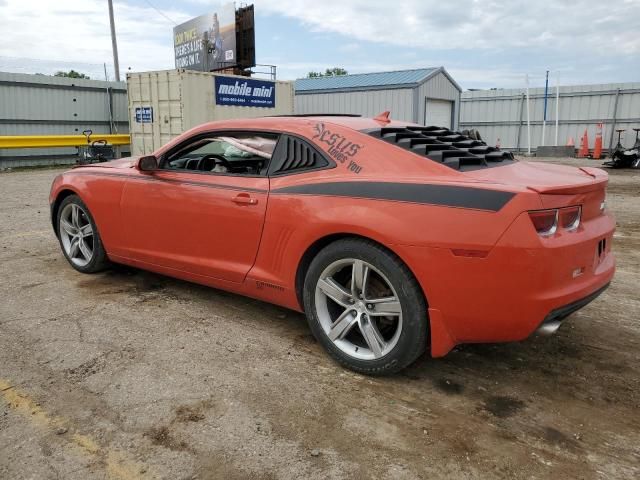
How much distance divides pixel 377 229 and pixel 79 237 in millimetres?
3269

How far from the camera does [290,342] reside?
3.47m

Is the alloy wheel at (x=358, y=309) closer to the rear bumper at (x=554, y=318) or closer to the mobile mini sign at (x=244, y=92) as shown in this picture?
the rear bumper at (x=554, y=318)

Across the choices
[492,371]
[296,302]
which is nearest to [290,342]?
[296,302]

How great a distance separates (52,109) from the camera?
1802 centimetres

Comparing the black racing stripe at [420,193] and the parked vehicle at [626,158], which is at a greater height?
the black racing stripe at [420,193]

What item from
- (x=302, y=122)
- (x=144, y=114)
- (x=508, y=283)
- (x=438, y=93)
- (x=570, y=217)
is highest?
(x=438, y=93)

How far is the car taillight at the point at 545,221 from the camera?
8.16 feet

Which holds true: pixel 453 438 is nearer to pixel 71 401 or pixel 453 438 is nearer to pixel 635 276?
pixel 71 401

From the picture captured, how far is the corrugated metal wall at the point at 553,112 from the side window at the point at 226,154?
20714 mm

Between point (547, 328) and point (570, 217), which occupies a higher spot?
point (570, 217)

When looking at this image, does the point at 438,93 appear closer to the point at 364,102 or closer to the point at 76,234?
the point at 364,102

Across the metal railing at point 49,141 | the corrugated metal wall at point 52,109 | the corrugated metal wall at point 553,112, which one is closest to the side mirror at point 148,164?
the metal railing at point 49,141

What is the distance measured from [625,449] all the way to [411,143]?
1.84 metres

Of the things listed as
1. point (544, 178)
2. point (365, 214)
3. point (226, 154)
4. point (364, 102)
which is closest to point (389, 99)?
point (364, 102)
